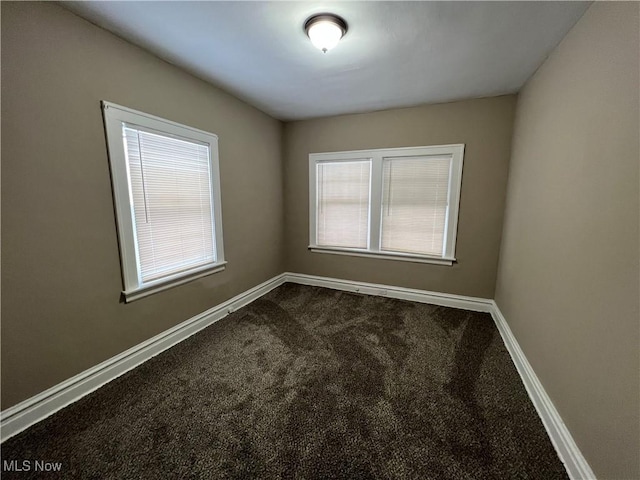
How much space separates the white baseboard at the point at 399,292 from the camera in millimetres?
3035

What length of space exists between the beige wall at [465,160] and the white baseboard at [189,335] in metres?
0.16

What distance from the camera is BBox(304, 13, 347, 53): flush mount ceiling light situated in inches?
60.4

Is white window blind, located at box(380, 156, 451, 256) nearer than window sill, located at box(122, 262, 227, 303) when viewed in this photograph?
No

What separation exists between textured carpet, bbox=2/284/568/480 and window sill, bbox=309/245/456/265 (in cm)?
93

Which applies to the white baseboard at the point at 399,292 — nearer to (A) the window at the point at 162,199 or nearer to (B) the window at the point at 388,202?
(B) the window at the point at 388,202

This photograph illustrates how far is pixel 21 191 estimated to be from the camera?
1.39 m

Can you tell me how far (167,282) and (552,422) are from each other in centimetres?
293

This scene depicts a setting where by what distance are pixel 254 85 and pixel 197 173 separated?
106cm

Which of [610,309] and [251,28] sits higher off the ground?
[251,28]

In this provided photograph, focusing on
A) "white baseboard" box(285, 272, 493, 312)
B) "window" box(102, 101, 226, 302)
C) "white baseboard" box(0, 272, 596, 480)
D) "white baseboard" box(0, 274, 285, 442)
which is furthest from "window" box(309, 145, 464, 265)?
"white baseboard" box(0, 274, 285, 442)

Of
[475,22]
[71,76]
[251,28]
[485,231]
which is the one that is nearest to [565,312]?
[485,231]

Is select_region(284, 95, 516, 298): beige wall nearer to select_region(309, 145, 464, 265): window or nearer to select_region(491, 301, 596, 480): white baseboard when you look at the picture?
select_region(309, 145, 464, 265): window

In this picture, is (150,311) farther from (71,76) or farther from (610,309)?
(610,309)

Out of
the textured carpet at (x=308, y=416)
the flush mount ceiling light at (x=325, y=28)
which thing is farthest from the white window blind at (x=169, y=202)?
the flush mount ceiling light at (x=325, y=28)
